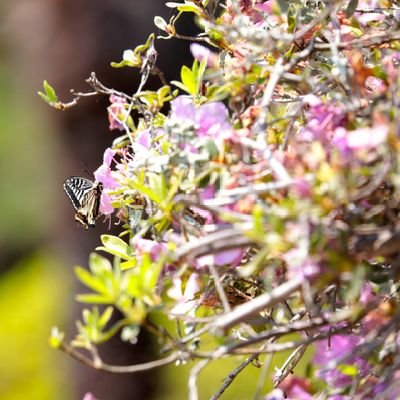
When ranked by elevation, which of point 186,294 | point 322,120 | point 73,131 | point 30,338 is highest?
point 322,120

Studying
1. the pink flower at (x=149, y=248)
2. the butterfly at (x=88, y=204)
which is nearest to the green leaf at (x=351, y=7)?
the pink flower at (x=149, y=248)

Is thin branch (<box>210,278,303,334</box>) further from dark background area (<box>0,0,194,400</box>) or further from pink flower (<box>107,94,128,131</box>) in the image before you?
dark background area (<box>0,0,194,400</box>)

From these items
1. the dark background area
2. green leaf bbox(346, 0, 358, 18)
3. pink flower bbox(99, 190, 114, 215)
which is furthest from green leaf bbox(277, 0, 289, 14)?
the dark background area

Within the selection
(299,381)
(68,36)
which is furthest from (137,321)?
(68,36)

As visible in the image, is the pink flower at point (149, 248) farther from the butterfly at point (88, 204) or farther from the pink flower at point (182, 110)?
the butterfly at point (88, 204)

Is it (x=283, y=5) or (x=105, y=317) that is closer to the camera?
(x=105, y=317)

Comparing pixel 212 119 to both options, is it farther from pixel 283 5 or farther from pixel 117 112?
pixel 117 112

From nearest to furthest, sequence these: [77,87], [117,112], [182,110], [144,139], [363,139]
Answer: [363,139] < [182,110] < [144,139] < [117,112] < [77,87]

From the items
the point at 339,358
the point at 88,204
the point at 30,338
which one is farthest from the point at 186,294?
the point at 30,338
